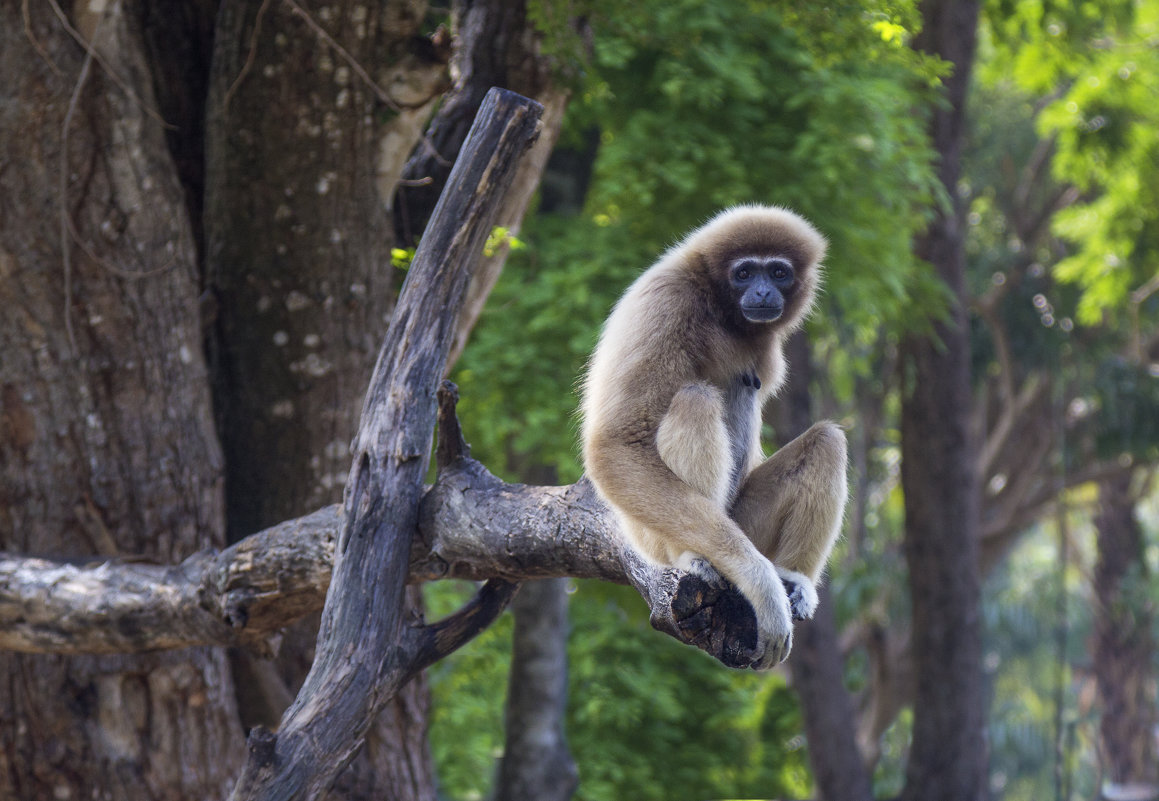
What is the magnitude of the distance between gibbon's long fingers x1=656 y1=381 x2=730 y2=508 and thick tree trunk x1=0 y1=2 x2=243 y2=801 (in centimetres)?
203

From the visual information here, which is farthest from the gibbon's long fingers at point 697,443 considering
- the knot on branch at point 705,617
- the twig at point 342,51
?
the twig at point 342,51

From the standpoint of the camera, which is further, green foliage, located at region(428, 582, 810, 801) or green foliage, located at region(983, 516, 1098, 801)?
green foliage, located at region(983, 516, 1098, 801)

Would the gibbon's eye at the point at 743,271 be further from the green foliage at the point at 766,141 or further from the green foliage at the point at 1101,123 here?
the green foliage at the point at 1101,123

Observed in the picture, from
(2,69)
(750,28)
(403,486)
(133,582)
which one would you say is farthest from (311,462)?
(750,28)

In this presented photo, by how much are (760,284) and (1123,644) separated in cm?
1414

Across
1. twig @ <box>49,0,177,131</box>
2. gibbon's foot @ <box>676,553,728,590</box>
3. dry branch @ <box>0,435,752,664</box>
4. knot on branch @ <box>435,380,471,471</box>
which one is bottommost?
dry branch @ <box>0,435,752,664</box>

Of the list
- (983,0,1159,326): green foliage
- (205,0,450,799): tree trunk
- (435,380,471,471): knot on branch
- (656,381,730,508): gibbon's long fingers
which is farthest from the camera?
(983,0,1159,326): green foliage

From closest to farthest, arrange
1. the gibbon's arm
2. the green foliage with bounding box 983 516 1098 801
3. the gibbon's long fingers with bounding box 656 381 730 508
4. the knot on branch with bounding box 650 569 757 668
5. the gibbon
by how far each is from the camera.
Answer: the knot on branch with bounding box 650 569 757 668 < the gibbon's arm < the gibbon < the gibbon's long fingers with bounding box 656 381 730 508 < the green foliage with bounding box 983 516 1098 801

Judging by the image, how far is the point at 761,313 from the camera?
3955 millimetres

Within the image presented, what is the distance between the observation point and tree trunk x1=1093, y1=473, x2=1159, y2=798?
1519 cm

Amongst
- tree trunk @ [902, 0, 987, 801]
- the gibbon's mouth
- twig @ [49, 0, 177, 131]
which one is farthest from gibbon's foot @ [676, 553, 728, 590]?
tree trunk @ [902, 0, 987, 801]

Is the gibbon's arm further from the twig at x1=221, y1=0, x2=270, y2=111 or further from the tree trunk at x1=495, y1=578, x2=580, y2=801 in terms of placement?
the tree trunk at x1=495, y1=578, x2=580, y2=801

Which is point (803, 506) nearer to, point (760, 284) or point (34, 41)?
point (760, 284)

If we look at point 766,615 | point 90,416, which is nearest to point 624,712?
point 90,416
